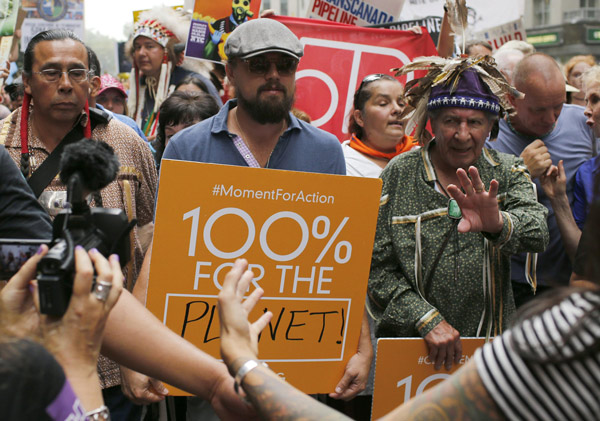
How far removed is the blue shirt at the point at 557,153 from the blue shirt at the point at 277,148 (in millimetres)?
1335

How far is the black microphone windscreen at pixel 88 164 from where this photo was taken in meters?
1.81

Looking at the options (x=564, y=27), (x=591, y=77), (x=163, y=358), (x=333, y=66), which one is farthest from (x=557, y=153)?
(x=564, y=27)

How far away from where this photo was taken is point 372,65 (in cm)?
537

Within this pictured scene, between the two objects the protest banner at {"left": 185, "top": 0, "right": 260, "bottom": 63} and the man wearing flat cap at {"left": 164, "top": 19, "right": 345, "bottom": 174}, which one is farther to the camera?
the protest banner at {"left": 185, "top": 0, "right": 260, "bottom": 63}

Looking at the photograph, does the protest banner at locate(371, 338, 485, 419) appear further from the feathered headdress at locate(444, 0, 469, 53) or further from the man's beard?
the feathered headdress at locate(444, 0, 469, 53)

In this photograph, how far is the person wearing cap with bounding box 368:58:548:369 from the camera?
3.22 metres

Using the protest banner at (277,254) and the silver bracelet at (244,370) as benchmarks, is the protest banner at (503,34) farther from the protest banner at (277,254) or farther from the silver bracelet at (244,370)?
the silver bracelet at (244,370)

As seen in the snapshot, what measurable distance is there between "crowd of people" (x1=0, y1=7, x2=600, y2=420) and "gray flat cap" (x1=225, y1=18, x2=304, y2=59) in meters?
0.01

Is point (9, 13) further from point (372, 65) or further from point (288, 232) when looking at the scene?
point (288, 232)

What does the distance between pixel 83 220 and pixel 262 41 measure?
1.87m

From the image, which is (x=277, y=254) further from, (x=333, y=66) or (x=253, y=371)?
(x=333, y=66)

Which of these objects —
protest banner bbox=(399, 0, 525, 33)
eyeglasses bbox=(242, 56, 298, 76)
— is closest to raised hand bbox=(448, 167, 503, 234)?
eyeglasses bbox=(242, 56, 298, 76)

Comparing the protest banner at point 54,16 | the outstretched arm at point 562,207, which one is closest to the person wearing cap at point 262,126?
the outstretched arm at point 562,207

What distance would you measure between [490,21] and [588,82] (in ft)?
10.7
